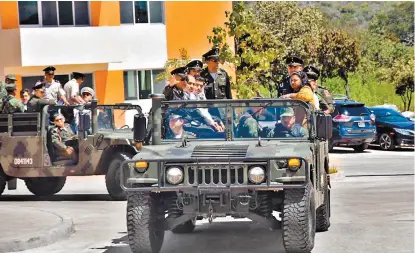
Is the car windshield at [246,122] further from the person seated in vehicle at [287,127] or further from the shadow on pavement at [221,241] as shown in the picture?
the shadow on pavement at [221,241]

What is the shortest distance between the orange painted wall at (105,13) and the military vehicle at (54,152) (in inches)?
699

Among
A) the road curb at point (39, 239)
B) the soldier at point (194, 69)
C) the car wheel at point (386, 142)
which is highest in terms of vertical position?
the soldier at point (194, 69)

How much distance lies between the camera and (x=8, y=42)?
3475 centimetres

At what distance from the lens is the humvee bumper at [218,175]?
1166cm

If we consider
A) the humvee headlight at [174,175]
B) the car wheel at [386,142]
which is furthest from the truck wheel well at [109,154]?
the car wheel at [386,142]

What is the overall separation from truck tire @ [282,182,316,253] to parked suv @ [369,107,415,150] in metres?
22.9

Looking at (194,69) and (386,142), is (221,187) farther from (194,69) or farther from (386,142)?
(386,142)

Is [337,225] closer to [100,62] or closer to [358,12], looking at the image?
[100,62]

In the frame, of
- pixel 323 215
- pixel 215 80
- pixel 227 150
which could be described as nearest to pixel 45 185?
pixel 215 80

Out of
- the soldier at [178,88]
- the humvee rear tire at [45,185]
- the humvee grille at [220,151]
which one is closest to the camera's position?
the humvee grille at [220,151]

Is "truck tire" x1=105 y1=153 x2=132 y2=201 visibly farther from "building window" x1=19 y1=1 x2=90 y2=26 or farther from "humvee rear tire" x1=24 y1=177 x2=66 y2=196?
"building window" x1=19 y1=1 x2=90 y2=26

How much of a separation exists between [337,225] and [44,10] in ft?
73.3

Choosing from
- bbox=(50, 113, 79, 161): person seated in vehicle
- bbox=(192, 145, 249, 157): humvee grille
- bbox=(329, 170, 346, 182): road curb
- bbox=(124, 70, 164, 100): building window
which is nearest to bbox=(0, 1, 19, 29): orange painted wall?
bbox=(124, 70, 164, 100): building window

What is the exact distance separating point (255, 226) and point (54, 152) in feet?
18.6
